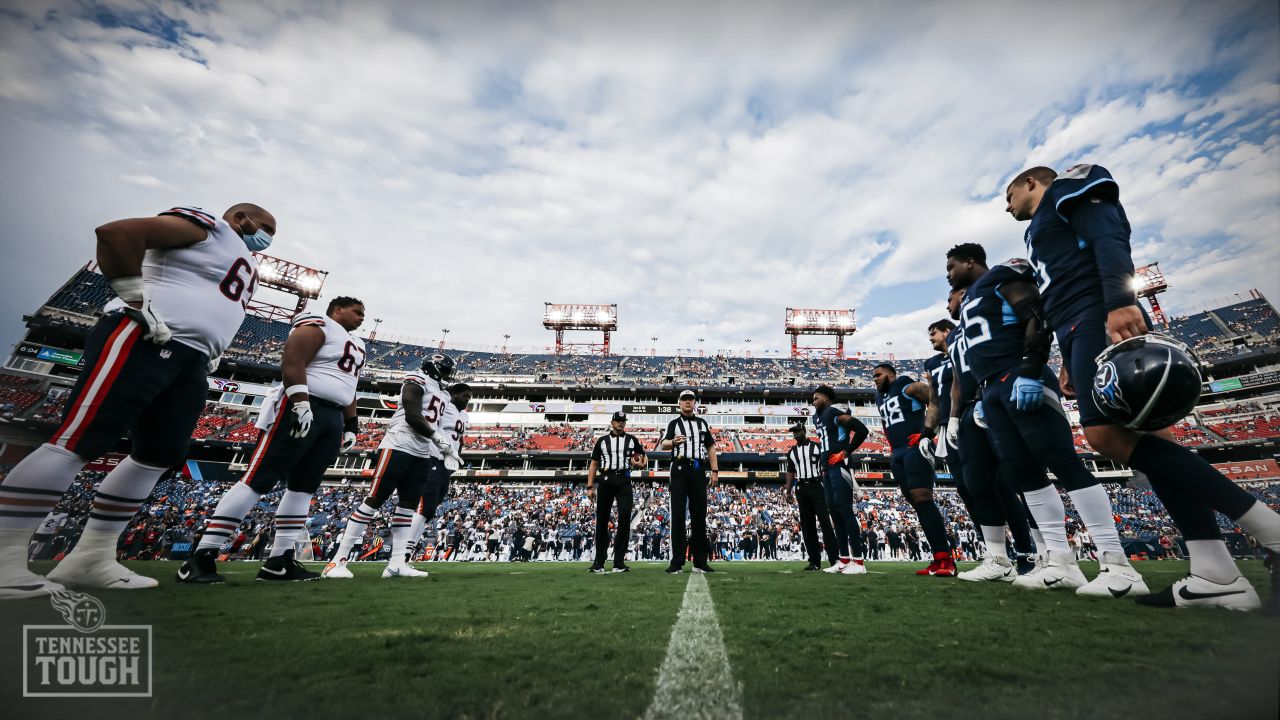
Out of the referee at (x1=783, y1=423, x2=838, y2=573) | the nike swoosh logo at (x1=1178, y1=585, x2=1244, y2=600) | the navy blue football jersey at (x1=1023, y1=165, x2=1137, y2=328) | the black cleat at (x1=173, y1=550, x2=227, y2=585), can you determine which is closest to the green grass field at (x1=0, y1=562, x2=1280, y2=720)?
the nike swoosh logo at (x1=1178, y1=585, x2=1244, y2=600)

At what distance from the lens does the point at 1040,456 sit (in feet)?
10.7

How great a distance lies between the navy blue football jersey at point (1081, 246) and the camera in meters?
2.50

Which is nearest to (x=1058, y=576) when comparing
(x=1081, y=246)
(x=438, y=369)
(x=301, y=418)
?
(x=1081, y=246)

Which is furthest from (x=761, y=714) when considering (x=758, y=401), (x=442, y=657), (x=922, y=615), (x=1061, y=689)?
(x=758, y=401)

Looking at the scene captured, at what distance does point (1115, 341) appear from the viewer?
2400 mm

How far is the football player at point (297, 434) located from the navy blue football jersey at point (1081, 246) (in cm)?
499

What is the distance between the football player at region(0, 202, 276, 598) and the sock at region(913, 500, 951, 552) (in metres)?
6.26

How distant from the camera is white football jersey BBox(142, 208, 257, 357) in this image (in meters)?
2.94

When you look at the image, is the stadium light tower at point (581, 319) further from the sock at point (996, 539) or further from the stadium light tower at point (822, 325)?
the sock at point (996, 539)

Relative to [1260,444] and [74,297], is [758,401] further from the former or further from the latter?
[74,297]

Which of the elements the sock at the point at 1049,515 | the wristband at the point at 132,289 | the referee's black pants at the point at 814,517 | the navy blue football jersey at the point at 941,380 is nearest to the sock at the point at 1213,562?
the sock at the point at 1049,515

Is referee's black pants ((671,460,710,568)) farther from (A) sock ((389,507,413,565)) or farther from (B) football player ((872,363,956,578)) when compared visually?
(A) sock ((389,507,413,565))

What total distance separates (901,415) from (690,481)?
2856mm

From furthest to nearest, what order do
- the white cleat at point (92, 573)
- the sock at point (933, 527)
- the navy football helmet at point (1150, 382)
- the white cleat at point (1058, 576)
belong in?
the sock at point (933, 527) → the white cleat at point (1058, 576) → the white cleat at point (92, 573) → the navy football helmet at point (1150, 382)
